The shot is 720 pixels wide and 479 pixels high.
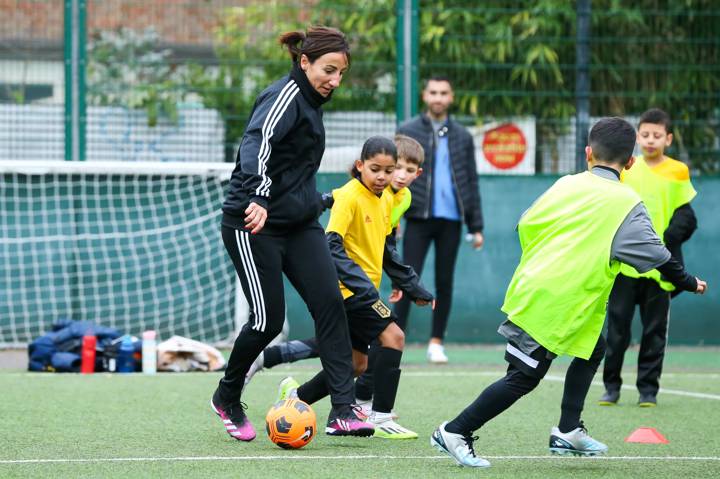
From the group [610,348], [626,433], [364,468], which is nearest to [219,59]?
[610,348]

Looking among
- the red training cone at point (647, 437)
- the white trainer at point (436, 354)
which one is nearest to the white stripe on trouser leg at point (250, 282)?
the red training cone at point (647, 437)

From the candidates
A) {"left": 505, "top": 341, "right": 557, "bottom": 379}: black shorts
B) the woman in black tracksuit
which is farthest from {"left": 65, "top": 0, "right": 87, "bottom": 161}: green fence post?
{"left": 505, "top": 341, "right": 557, "bottom": 379}: black shorts

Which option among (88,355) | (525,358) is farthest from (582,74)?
(525,358)

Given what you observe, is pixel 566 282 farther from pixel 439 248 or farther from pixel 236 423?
pixel 439 248

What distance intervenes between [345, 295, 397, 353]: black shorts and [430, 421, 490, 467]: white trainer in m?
1.22

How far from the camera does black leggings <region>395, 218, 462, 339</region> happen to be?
10750 mm

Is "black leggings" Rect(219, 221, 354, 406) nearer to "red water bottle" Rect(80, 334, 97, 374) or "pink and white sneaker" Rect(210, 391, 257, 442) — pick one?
"pink and white sneaker" Rect(210, 391, 257, 442)

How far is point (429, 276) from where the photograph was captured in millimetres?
12477

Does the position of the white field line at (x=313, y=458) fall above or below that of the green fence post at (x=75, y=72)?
below

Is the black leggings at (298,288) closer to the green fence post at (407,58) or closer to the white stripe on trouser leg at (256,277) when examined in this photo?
the white stripe on trouser leg at (256,277)

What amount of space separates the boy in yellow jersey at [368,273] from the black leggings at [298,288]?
35cm

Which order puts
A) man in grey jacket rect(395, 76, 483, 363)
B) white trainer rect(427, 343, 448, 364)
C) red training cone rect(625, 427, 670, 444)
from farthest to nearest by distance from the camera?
1. white trainer rect(427, 343, 448, 364)
2. man in grey jacket rect(395, 76, 483, 363)
3. red training cone rect(625, 427, 670, 444)

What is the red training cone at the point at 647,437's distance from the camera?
6652 mm

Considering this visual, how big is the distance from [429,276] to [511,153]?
4.52 feet
